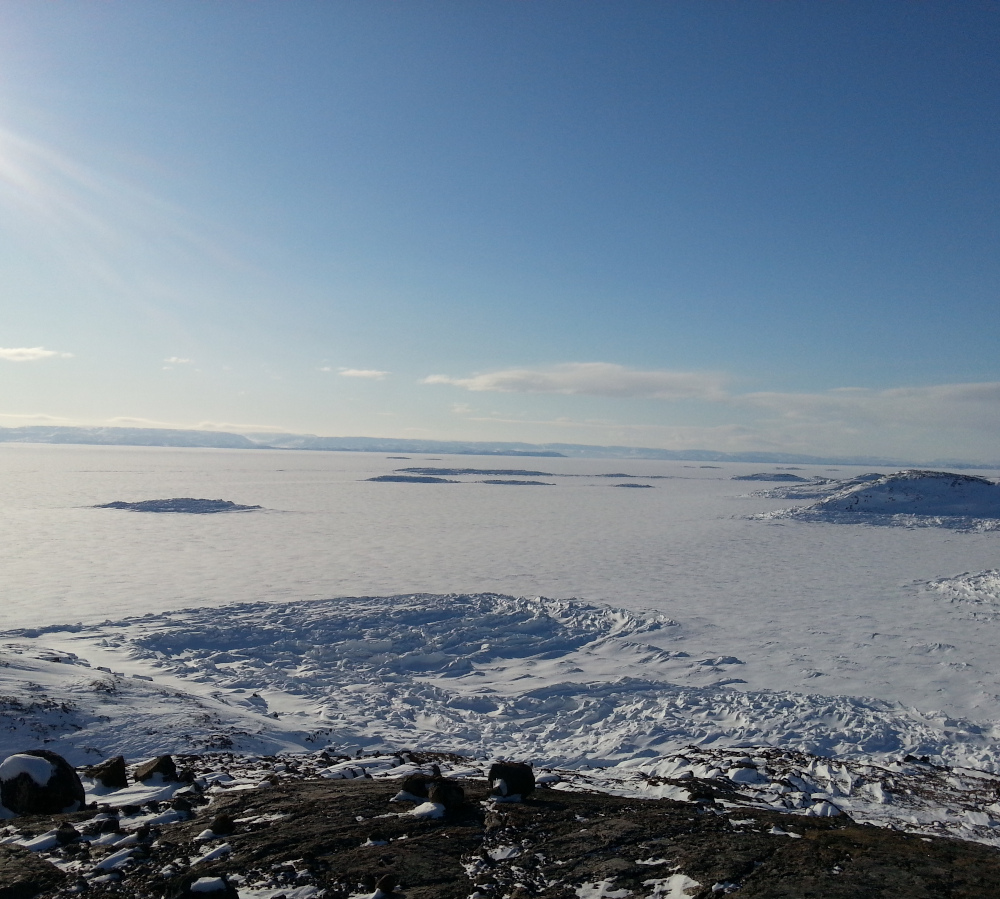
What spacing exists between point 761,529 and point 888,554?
9.30 m

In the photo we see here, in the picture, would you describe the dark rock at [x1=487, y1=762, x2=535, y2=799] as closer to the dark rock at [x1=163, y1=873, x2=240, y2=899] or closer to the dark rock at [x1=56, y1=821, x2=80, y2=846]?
the dark rock at [x1=163, y1=873, x2=240, y2=899]

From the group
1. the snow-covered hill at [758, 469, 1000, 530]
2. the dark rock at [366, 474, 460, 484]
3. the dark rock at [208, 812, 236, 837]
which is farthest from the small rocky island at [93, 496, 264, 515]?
the dark rock at [208, 812, 236, 837]

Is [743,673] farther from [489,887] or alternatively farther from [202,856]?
[202,856]

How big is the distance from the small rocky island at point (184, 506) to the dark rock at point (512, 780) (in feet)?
121

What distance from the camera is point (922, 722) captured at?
10227mm

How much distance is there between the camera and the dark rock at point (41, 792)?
603 centimetres

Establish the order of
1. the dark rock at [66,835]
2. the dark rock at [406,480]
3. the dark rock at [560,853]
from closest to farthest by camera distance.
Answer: the dark rock at [560,853] < the dark rock at [66,835] < the dark rock at [406,480]

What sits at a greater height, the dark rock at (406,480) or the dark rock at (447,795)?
the dark rock at (447,795)

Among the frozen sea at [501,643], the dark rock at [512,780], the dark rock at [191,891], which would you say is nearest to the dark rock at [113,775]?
the frozen sea at [501,643]

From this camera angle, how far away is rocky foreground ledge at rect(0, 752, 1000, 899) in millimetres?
4566

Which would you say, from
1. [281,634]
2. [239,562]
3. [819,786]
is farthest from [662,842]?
[239,562]

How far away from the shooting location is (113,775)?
666 cm

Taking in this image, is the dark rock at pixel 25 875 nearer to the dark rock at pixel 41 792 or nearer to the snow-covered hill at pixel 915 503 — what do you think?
the dark rock at pixel 41 792

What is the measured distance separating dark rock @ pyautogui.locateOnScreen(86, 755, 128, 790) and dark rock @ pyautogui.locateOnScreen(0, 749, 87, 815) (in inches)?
13.9
